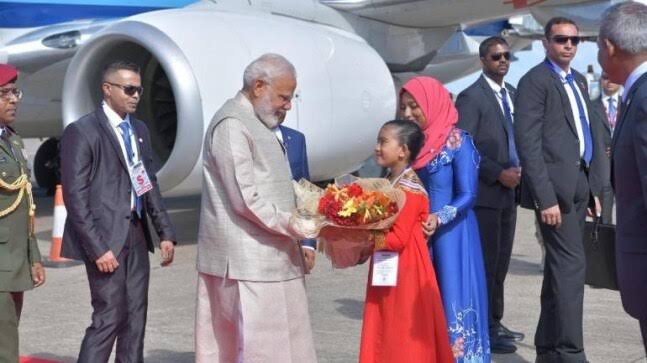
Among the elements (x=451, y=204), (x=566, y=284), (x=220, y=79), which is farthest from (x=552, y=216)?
(x=220, y=79)

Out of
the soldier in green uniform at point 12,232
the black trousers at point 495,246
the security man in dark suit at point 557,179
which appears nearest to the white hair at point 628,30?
the security man in dark suit at point 557,179

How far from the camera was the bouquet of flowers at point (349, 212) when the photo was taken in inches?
161

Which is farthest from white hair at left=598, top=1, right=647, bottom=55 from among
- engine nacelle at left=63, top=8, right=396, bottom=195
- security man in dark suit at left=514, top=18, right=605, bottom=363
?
engine nacelle at left=63, top=8, right=396, bottom=195

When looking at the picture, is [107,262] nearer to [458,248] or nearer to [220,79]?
[458,248]

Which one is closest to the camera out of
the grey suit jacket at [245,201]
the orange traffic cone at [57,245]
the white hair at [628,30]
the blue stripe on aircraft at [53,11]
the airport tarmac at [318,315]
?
the white hair at [628,30]

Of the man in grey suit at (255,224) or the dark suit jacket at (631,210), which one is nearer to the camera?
the dark suit jacket at (631,210)

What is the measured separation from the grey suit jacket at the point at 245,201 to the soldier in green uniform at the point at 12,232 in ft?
2.50

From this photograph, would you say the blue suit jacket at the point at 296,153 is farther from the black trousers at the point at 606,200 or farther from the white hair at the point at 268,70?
the black trousers at the point at 606,200

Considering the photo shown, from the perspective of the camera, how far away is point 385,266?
441 cm

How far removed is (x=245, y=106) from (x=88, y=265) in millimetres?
1056

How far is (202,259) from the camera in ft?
14.0

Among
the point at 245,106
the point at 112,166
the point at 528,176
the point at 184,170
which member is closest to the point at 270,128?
the point at 245,106

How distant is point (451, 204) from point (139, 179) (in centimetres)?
127

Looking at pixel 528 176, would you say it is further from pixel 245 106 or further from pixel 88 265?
pixel 88 265
